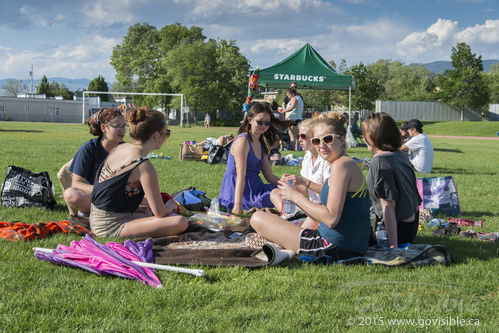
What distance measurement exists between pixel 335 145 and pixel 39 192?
3657mm

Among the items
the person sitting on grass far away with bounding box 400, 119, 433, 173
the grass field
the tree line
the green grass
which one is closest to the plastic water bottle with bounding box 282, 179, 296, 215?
the grass field

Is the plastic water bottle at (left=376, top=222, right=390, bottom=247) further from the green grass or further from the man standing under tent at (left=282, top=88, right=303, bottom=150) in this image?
the green grass

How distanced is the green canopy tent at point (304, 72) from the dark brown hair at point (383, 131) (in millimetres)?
13058

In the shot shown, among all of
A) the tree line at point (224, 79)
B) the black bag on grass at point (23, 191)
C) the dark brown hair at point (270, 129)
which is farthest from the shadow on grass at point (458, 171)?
the tree line at point (224, 79)

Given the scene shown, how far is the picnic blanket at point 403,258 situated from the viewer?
3.62m

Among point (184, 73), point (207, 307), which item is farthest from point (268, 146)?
point (184, 73)

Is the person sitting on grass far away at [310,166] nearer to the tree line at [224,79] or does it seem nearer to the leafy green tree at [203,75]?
the tree line at [224,79]

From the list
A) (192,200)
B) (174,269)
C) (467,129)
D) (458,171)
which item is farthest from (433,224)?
(467,129)

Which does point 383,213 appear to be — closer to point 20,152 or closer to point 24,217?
point 24,217

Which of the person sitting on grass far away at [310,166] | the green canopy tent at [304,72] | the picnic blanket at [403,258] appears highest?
the green canopy tent at [304,72]

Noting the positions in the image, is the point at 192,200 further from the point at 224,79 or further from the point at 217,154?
the point at 224,79

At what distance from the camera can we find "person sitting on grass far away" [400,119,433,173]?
8945mm

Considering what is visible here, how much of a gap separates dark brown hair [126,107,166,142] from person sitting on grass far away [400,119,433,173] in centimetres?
616

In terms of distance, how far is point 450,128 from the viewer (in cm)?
3812
